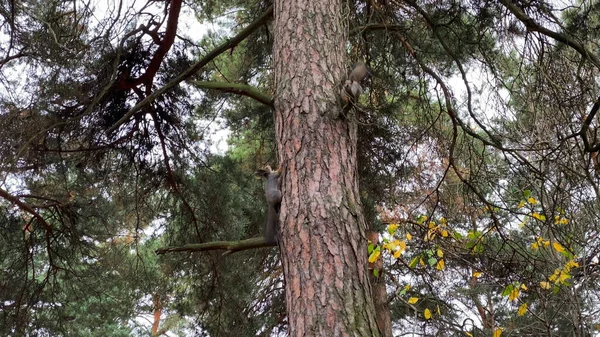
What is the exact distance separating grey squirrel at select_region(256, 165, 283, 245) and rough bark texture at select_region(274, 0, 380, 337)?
5 centimetres

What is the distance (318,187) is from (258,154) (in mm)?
3517

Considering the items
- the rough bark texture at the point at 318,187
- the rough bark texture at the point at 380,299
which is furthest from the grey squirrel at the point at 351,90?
the rough bark texture at the point at 380,299

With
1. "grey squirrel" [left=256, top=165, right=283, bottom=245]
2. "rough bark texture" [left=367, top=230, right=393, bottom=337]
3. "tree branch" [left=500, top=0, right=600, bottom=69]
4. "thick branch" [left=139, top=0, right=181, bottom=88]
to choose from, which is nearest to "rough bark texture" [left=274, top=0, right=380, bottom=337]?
"grey squirrel" [left=256, top=165, right=283, bottom=245]

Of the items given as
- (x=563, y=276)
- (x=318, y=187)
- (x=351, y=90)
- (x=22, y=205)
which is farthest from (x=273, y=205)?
(x=22, y=205)

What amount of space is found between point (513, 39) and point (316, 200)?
2118 mm

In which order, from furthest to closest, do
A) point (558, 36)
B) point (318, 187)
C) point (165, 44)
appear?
point (165, 44) → point (558, 36) → point (318, 187)

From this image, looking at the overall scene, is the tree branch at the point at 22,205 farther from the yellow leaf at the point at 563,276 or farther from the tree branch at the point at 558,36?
the yellow leaf at the point at 563,276

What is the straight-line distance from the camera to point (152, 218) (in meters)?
5.45

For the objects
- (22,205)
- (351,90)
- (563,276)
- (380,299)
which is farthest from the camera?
(380,299)

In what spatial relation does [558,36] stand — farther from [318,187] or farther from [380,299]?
[380,299]

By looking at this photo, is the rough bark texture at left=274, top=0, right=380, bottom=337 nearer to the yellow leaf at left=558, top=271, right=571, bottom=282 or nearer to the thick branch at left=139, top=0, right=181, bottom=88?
the thick branch at left=139, top=0, right=181, bottom=88

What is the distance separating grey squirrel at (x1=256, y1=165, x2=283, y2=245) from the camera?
231cm

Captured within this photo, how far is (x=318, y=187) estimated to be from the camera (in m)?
2.23

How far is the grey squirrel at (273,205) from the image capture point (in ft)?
7.57
